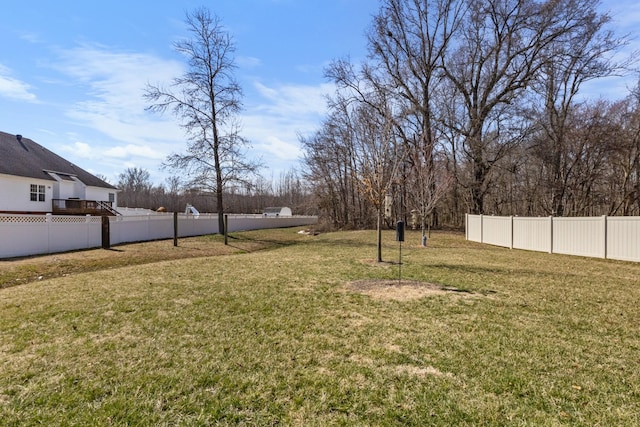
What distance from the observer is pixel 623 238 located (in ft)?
31.2

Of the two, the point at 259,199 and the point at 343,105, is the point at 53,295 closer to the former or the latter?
the point at 343,105

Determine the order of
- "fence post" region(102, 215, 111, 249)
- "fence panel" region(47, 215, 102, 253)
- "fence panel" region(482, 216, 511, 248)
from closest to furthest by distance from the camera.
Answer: "fence panel" region(47, 215, 102, 253)
"fence post" region(102, 215, 111, 249)
"fence panel" region(482, 216, 511, 248)

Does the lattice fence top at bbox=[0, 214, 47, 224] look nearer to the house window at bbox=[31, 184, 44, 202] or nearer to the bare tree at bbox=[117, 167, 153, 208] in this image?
the house window at bbox=[31, 184, 44, 202]

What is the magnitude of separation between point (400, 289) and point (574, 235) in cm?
840

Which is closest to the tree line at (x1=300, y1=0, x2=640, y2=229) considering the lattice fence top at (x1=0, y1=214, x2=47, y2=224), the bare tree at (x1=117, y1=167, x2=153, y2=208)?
the lattice fence top at (x1=0, y1=214, x2=47, y2=224)

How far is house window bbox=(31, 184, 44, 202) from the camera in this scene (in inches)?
838

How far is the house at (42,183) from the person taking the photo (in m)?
20.0

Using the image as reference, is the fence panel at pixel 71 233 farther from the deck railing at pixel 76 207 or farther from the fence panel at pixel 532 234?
the fence panel at pixel 532 234

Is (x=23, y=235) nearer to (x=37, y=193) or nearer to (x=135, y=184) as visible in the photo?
(x=37, y=193)

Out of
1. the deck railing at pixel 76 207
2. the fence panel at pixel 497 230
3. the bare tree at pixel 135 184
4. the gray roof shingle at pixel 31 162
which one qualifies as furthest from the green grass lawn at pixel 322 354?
the bare tree at pixel 135 184

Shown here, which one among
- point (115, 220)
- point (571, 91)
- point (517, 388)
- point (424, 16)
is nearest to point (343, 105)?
point (424, 16)

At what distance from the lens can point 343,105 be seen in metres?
26.8

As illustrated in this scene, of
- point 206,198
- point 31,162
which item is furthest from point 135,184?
point 31,162

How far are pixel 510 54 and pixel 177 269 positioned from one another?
2292 cm
